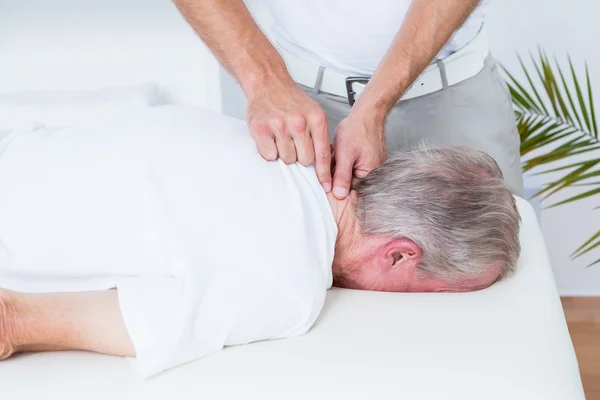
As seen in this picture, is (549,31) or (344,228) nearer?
(344,228)

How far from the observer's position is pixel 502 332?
125cm

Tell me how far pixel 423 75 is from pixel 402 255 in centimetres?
66

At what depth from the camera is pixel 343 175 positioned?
144 centimetres

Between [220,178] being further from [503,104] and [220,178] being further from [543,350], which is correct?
[503,104]

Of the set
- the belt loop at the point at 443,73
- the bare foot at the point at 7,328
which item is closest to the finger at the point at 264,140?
Result: the bare foot at the point at 7,328

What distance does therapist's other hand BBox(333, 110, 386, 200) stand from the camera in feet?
4.73

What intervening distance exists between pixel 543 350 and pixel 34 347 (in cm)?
76

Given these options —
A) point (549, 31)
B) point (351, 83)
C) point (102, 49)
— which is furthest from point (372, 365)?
point (549, 31)

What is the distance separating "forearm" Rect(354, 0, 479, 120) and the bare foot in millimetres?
732

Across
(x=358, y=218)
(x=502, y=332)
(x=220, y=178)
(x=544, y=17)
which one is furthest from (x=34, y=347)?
(x=544, y=17)

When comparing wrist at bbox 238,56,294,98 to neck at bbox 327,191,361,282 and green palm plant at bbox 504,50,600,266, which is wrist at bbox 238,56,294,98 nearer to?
neck at bbox 327,191,361,282

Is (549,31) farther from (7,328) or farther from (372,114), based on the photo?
(7,328)

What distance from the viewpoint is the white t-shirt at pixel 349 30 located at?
1.94 m

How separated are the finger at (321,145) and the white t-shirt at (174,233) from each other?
0.9 inches
